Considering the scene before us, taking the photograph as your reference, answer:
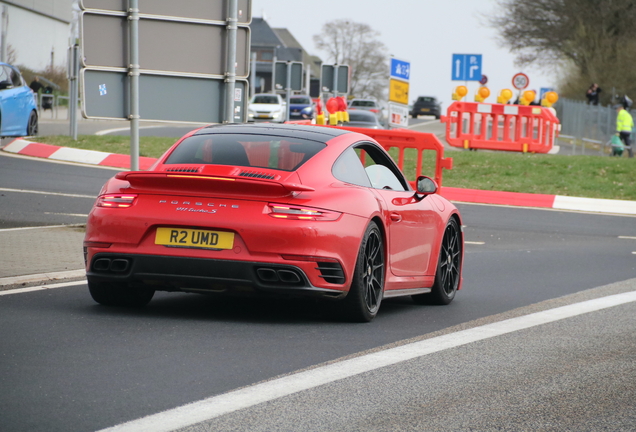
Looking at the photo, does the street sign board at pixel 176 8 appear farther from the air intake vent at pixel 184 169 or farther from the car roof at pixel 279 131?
the air intake vent at pixel 184 169

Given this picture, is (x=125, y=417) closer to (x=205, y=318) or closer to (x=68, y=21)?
(x=205, y=318)

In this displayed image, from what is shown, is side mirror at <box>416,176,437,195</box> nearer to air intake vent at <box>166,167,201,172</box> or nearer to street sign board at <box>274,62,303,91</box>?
air intake vent at <box>166,167,201,172</box>

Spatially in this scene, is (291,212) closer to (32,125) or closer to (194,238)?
(194,238)

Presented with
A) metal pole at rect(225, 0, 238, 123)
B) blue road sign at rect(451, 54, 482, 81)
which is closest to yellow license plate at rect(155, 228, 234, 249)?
metal pole at rect(225, 0, 238, 123)

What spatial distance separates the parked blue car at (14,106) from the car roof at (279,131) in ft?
50.3

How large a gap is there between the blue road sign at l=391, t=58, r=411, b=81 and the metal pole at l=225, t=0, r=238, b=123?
41.2 ft

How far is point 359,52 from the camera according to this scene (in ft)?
414

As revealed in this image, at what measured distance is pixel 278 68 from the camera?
3425cm

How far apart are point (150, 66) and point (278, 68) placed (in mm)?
22416

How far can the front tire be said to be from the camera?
23.0 ft

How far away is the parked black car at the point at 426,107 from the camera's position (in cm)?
8800

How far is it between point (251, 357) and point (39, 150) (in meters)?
19.2

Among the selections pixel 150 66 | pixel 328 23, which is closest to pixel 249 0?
pixel 150 66

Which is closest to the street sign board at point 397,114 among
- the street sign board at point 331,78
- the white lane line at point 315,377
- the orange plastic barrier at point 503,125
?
the orange plastic barrier at point 503,125
